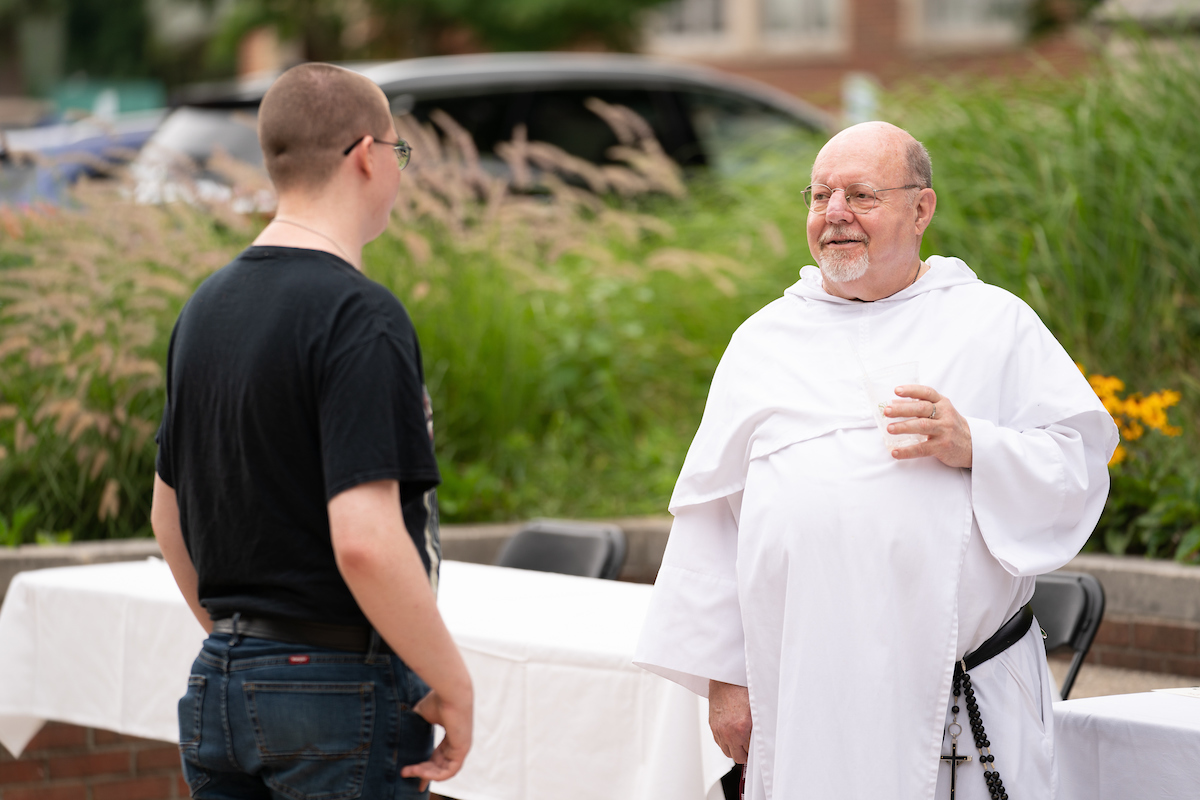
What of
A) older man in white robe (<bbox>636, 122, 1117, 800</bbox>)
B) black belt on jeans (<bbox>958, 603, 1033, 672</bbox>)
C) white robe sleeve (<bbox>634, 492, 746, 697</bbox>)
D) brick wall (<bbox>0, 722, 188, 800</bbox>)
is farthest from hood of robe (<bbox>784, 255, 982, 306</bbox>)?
brick wall (<bbox>0, 722, 188, 800</bbox>)

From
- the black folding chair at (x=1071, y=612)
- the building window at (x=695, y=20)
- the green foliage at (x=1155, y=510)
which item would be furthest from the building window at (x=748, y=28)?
the black folding chair at (x=1071, y=612)

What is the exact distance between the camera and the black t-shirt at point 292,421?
2.18 meters

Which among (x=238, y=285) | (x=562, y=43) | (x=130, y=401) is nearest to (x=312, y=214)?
(x=238, y=285)

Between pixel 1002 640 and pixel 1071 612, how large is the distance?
1.14 meters

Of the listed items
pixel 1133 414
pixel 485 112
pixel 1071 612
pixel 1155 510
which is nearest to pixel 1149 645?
pixel 1155 510

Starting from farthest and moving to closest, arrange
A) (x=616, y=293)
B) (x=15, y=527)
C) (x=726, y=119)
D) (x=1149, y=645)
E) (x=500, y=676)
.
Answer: (x=726, y=119), (x=616, y=293), (x=15, y=527), (x=1149, y=645), (x=500, y=676)

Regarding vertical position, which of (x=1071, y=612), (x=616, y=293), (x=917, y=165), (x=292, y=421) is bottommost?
(x=1071, y=612)

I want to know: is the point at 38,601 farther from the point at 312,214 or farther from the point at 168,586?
the point at 312,214

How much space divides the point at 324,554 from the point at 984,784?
4.25ft

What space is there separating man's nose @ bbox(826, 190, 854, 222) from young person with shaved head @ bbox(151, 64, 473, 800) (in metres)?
0.94

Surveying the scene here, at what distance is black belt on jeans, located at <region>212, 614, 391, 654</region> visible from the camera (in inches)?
89.3

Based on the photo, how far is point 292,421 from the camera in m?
2.24

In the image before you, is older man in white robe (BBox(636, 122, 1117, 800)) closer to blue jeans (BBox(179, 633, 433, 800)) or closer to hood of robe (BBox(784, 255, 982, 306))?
hood of robe (BBox(784, 255, 982, 306))

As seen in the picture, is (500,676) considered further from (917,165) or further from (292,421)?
(917,165)
